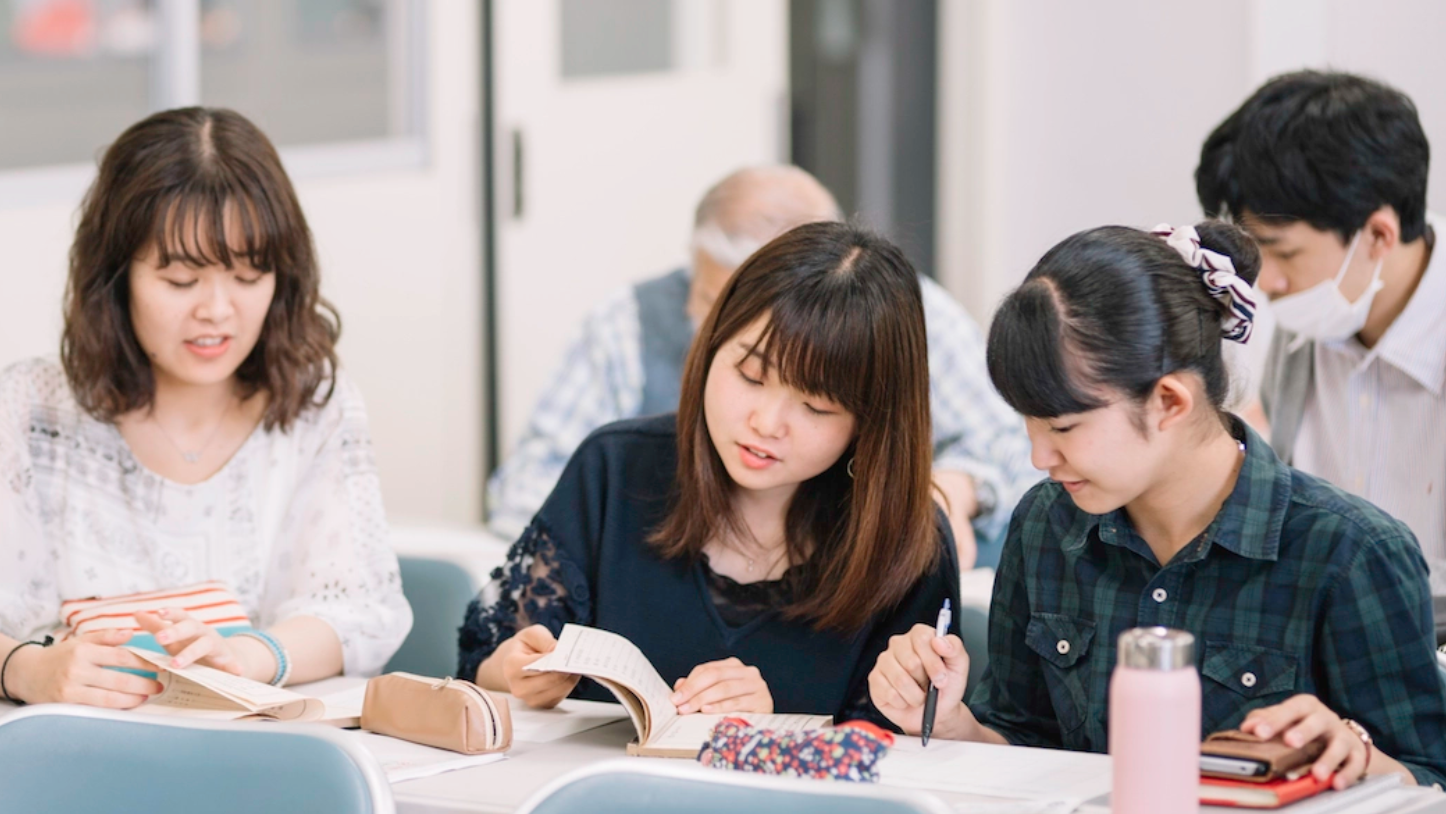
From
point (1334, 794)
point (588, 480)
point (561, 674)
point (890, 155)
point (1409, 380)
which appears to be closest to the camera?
point (1334, 794)

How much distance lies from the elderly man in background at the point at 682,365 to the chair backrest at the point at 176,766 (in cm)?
171

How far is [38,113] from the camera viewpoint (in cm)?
328

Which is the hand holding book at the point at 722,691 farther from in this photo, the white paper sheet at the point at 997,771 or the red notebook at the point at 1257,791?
the red notebook at the point at 1257,791

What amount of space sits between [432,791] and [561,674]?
34 cm

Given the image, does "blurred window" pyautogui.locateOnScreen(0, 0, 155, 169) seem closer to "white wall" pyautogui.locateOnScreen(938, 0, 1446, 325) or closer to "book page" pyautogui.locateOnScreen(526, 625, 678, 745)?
"book page" pyautogui.locateOnScreen(526, 625, 678, 745)

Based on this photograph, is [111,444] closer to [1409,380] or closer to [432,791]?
[432,791]

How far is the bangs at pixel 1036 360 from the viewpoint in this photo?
1608 mm

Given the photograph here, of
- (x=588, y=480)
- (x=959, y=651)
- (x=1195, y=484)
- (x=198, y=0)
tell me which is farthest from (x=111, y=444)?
(x=198, y=0)

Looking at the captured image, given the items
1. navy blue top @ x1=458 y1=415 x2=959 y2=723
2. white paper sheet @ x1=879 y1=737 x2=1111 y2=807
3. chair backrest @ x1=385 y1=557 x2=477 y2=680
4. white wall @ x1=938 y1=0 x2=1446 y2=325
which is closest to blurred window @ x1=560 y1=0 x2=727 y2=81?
white wall @ x1=938 y1=0 x2=1446 y2=325

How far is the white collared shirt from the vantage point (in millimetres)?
2449

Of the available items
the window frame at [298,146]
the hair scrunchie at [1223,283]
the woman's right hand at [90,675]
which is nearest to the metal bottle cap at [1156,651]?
the hair scrunchie at [1223,283]

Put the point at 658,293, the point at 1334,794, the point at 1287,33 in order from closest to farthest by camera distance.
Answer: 1. the point at 1334,794
2. the point at 658,293
3. the point at 1287,33

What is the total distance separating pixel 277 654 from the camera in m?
1.94

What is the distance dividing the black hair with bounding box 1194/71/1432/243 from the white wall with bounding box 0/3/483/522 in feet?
7.15
